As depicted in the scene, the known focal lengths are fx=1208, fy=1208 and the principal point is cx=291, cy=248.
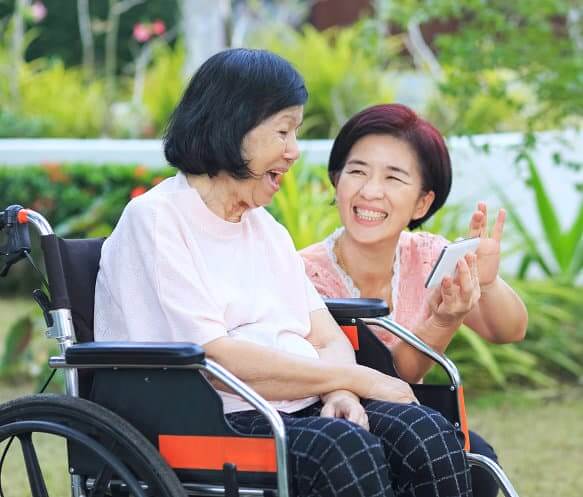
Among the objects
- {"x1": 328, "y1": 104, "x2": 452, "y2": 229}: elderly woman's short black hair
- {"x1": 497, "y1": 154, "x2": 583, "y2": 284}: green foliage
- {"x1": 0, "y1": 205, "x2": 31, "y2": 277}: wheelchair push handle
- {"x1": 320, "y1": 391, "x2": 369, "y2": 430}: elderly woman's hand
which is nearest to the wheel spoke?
{"x1": 0, "y1": 205, "x2": 31, "y2": 277}: wheelchair push handle

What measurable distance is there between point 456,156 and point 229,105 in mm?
4439

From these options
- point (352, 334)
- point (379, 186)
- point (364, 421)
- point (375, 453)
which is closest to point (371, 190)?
point (379, 186)

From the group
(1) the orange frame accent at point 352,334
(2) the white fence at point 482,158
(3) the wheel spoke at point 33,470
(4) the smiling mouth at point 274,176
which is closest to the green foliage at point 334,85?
(2) the white fence at point 482,158

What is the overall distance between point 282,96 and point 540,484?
6.91 feet

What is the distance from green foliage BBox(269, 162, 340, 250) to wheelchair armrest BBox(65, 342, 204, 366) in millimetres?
2864

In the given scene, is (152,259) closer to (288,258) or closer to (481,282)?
(288,258)

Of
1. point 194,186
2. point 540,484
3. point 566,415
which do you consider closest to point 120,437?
point 194,186

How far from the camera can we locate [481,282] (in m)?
3.04

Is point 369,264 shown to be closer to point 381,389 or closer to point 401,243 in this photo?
point 401,243

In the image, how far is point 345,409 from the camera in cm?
256

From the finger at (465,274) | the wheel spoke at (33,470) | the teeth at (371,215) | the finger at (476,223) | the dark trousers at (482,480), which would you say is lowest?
the dark trousers at (482,480)

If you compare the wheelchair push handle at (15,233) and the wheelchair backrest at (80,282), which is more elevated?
the wheelchair push handle at (15,233)

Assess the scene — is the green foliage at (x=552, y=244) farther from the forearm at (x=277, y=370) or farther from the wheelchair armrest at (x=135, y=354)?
the wheelchair armrest at (x=135, y=354)

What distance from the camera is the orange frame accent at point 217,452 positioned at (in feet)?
7.64
